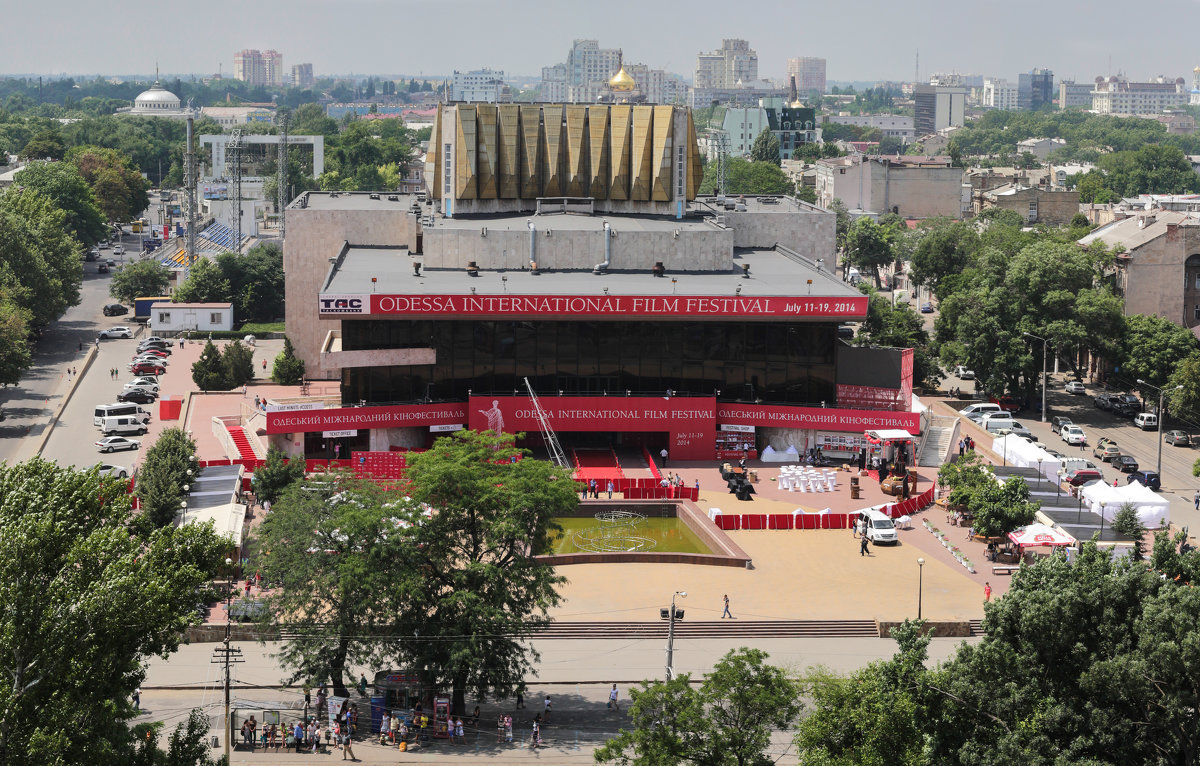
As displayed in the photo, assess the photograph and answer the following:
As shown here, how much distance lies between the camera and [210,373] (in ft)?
331

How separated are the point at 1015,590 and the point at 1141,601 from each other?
347cm

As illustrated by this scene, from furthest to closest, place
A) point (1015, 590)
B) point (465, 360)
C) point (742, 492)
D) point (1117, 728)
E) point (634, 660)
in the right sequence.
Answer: point (465, 360), point (742, 492), point (634, 660), point (1015, 590), point (1117, 728)

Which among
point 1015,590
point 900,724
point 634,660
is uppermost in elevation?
point 1015,590

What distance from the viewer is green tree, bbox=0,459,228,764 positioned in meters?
38.2

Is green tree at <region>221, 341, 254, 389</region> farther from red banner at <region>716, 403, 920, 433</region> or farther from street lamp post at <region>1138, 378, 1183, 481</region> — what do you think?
street lamp post at <region>1138, 378, 1183, 481</region>

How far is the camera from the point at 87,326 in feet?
440

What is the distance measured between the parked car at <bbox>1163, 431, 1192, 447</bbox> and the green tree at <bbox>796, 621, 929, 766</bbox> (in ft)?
192

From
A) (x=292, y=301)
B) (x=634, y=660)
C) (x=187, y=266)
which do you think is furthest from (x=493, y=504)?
(x=187, y=266)

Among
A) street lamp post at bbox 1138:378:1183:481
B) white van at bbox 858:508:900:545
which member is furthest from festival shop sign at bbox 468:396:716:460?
street lamp post at bbox 1138:378:1183:481

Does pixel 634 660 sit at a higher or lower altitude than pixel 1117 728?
lower

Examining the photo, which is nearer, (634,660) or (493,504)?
(493,504)

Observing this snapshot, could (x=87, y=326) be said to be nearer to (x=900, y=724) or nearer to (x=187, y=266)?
(x=187, y=266)

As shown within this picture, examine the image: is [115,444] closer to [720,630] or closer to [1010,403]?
[720,630]

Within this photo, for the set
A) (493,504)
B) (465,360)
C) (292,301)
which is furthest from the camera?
(292,301)
